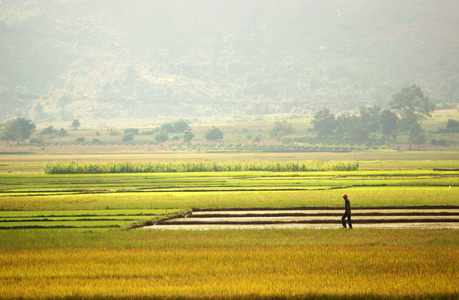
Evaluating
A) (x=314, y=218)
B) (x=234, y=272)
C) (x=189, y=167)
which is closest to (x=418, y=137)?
(x=189, y=167)

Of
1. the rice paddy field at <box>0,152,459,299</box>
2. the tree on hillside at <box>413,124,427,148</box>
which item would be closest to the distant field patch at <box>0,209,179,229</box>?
the rice paddy field at <box>0,152,459,299</box>

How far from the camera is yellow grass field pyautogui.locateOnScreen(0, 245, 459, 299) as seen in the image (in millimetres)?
16172

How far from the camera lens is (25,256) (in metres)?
21.8

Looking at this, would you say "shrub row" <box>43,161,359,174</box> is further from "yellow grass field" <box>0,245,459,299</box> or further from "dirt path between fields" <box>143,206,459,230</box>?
"yellow grass field" <box>0,245,459,299</box>

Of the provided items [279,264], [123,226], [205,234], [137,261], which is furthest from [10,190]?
[279,264]

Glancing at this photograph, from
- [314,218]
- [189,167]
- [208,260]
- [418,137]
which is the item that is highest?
[418,137]

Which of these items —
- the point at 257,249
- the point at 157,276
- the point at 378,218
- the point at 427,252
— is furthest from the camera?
the point at 378,218

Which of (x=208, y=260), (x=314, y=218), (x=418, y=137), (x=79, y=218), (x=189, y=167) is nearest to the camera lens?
(x=208, y=260)

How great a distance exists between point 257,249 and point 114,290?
7836mm

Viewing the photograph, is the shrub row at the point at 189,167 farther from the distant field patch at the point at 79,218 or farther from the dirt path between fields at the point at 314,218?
the distant field patch at the point at 79,218

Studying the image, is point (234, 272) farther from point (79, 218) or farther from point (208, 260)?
point (79, 218)

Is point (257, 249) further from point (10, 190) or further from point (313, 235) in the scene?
point (10, 190)

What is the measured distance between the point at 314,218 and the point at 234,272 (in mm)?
15562

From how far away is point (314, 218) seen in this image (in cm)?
3341
